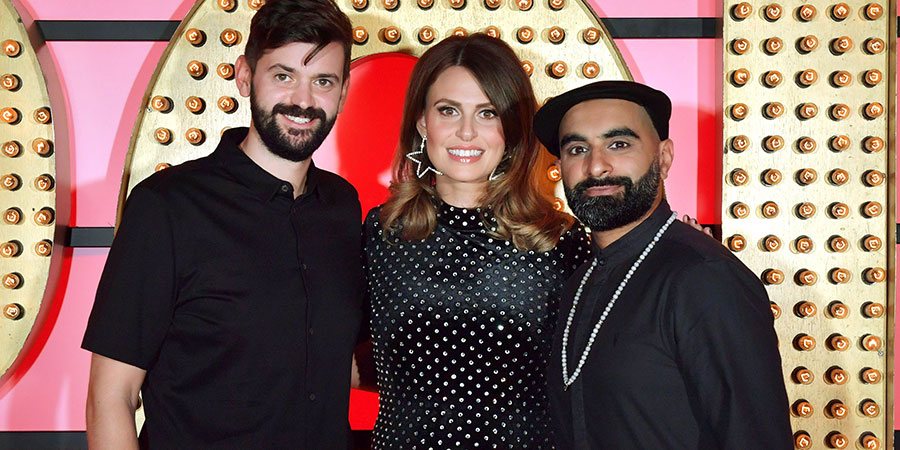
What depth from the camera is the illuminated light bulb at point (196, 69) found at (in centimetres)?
288

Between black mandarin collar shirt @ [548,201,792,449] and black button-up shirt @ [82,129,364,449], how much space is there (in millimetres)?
773

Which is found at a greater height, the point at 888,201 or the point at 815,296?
the point at 888,201

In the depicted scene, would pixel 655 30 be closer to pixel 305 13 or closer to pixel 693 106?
pixel 693 106

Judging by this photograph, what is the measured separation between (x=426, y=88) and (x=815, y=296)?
159 cm

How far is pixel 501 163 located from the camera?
A: 272cm

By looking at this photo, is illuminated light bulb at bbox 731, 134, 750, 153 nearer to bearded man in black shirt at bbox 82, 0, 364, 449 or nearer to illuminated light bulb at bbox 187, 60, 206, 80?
bearded man in black shirt at bbox 82, 0, 364, 449

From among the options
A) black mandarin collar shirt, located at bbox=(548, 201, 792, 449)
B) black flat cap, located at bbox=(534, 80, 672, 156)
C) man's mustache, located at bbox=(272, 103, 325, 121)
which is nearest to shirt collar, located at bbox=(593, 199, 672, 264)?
black mandarin collar shirt, located at bbox=(548, 201, 792, 449)

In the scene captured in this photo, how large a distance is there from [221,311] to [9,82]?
1.41 meters

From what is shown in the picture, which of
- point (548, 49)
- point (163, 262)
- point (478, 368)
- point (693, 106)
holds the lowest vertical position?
point (478, 368)

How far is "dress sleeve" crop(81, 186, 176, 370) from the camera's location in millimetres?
2170

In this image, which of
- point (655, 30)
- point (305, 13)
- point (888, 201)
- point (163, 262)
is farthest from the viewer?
point (655, 30)

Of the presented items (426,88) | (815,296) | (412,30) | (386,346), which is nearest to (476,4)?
(412,30)

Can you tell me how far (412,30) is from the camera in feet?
9.59

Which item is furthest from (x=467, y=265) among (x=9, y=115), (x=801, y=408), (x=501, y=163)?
(x=9, y=115)
